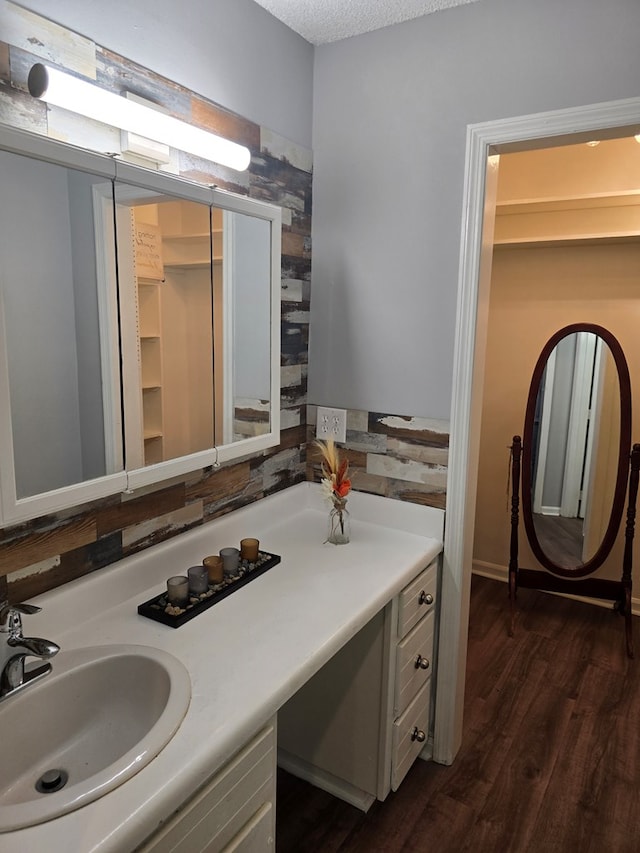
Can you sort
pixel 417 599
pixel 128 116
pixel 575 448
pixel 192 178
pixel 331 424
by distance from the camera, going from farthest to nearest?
pixel 575 448 → pixel 331 424 → pixel 417 599 → pixel 192 178 → pixel 128 116

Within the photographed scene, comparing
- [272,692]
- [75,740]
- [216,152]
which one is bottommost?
[75,740]

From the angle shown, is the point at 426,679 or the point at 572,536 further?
the point at 572,536

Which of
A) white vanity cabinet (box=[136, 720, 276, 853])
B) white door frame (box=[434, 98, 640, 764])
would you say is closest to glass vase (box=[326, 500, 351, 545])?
white door frame (box=[434, 98, 640, 764])

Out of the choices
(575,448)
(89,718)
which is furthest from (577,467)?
(89,718)

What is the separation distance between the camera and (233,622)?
137 cm

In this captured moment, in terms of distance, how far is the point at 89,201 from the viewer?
3.93 feet

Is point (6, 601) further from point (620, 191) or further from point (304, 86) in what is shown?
point (620, 191)

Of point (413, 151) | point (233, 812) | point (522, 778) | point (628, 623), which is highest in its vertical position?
point (413, 151)

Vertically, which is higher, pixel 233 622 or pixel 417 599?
pixel 233 622

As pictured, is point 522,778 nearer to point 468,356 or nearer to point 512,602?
point 512,602

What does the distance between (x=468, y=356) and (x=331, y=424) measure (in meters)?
0.54

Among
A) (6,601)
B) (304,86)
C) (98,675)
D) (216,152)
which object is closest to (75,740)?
(98,675)

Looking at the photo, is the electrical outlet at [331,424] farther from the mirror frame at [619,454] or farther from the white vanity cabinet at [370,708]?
the mirror frame at [619,454]

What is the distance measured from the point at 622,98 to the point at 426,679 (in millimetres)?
1774
